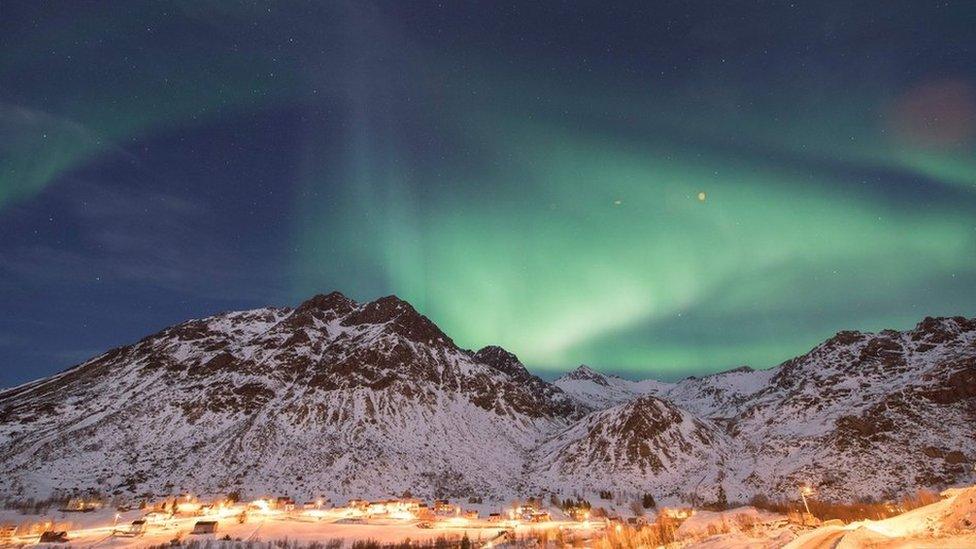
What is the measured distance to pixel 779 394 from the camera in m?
151

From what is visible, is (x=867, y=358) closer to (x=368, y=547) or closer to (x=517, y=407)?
(x=517, y=407)

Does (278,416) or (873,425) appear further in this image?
(278,416)

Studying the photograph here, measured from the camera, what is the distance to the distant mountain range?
317 ft

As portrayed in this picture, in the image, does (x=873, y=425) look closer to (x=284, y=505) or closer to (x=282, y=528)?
(x=282, y=528)

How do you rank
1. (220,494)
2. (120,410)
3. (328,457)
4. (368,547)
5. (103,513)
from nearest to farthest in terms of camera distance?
1. (368,547)
2. (103,513)
3. (220,494)
4. (328,457)
5. (120,410)

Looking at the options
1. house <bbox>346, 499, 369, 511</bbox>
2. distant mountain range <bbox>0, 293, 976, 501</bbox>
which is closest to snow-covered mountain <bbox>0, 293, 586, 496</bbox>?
distant mountain range <bbox>0, 293, 976, 501</bbox>

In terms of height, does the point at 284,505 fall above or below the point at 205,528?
above

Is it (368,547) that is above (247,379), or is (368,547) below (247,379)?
below

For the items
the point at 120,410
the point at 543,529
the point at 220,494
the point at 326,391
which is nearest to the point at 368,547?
the point at 543,529

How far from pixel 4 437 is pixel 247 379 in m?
52.1

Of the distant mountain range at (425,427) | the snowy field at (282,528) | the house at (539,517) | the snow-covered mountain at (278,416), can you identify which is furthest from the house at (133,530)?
the house at (539,517)

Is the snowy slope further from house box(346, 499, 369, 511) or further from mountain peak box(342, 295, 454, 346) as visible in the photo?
mountain peak box(342, 295, 454, 346)

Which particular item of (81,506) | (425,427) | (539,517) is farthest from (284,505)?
(425,427)

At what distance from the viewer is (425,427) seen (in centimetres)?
14038
